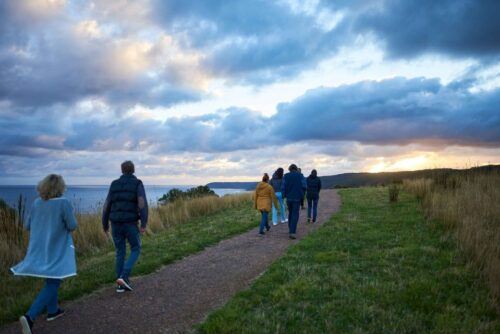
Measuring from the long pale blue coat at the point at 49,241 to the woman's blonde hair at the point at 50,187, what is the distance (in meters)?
0.08

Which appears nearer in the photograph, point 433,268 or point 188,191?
point 433,268

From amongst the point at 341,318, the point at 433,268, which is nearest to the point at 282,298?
the point at 341,318

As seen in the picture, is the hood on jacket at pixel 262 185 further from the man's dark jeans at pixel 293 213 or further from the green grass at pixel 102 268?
the green grass at pixel 102 268

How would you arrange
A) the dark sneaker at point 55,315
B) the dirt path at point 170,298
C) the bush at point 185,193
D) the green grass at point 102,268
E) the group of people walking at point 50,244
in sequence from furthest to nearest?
the bush at point 185,193, the green grass at point 102,268, the dark sneaker at point 55,315, the group of people walking at point 50,244, the dirt path at point 170,298

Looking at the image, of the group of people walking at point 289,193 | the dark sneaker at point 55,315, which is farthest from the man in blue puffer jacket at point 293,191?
the dark sneaker at point 55,315

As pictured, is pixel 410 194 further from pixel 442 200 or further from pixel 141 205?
pixel 141 205

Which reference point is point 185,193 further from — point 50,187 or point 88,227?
point 50,187

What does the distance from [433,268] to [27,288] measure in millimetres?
8076

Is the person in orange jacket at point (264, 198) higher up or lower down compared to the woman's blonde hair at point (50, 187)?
lower down

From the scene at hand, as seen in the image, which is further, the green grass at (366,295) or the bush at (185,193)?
the bush at (185,193)

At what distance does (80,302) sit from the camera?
6.75m

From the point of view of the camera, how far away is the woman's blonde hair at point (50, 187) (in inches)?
227

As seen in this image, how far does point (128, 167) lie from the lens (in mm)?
7074

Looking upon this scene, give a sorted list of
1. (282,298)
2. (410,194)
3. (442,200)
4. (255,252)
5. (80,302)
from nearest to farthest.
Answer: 1. (282,298)
2. (80,302)
3. (255,252)
4. (442,200)
5. (410,194)
